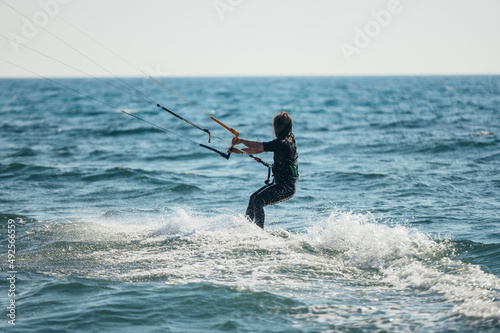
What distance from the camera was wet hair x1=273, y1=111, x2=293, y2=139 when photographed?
7348 millimetres

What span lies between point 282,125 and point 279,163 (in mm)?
635

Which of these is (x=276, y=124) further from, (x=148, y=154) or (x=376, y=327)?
(x=148, y=154)

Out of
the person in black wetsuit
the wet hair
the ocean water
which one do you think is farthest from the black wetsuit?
the ocean water

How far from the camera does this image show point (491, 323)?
Result: 4.94 meters

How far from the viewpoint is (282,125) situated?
7367 millimetres

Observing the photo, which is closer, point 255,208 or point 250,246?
point 250,246

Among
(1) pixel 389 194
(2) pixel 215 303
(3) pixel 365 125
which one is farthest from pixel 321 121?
(2) pixel 215 303

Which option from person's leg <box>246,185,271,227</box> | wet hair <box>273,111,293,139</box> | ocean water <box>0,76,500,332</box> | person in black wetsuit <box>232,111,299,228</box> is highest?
wet hair <box>273,111,293,139</box>

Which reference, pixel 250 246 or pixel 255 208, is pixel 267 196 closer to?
pixel 255 208

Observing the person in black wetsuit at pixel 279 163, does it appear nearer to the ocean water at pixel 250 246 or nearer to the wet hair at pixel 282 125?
the wet hair at pixel 282 125

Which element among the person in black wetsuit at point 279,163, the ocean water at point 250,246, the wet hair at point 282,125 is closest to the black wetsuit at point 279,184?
the person in black wetsuit at point 279,163

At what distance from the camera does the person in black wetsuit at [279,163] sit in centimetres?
738

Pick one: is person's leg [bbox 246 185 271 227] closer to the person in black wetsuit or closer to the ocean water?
the person in black wetsuit

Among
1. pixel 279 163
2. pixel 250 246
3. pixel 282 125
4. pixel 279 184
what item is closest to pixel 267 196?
pixel 279 184
